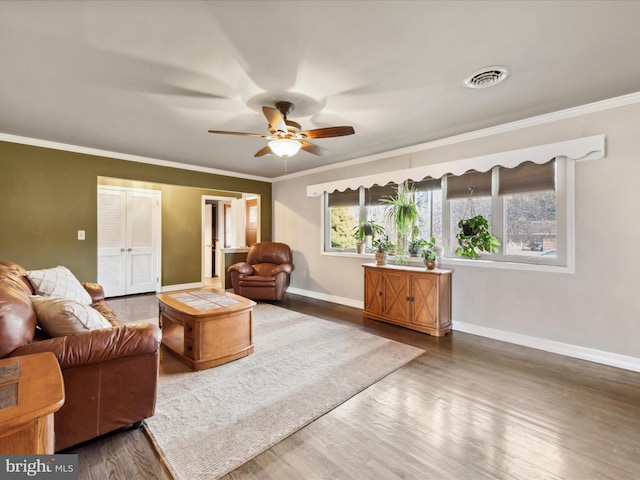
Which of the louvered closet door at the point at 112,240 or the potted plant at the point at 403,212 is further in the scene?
the louvered closet door at the point at 112,240

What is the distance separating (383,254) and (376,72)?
8.38 feet

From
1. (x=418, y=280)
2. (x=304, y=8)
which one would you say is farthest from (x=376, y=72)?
(x=418, y=280)

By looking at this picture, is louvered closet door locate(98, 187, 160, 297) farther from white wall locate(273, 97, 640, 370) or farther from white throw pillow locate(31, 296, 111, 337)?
white wall locate(273, 97, 640, 370)

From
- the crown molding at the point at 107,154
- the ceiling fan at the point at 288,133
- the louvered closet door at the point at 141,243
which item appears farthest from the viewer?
the louvered closet door at the point at 141,243

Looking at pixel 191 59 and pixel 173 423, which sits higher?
pixel 191 59

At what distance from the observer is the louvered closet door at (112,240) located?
552 cm

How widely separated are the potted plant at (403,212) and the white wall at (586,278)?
687mm

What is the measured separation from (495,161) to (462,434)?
2.92 meters

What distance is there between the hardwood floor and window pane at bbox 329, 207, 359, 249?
9.32ft

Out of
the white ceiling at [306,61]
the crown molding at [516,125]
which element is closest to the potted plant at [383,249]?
the crown molding at [516,125]

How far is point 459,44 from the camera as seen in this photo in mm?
1969

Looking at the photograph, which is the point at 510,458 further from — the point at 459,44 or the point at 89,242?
the point at 89,242

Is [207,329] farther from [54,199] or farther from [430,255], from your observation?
[54,199]

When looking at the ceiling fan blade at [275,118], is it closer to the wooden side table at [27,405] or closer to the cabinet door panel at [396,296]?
the wooden side table at [27,405]
